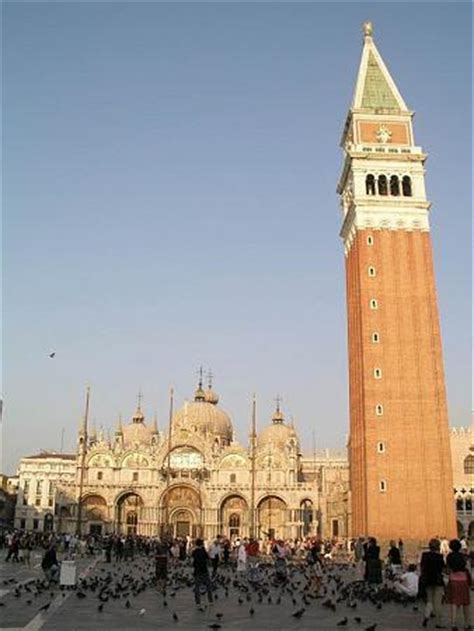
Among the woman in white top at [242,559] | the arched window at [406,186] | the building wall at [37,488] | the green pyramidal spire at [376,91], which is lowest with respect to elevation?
the woman in white top at [242,559]

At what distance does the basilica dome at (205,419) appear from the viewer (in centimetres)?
6938

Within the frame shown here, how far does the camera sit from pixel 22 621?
12.6 meters

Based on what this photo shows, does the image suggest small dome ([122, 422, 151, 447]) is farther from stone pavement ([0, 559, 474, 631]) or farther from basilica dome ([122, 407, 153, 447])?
stone pavement ([0, 559, 474, 631])

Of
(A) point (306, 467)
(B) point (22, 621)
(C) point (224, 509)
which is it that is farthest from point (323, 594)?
(A) point (306, 467)

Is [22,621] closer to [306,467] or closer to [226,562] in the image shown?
[226,562]

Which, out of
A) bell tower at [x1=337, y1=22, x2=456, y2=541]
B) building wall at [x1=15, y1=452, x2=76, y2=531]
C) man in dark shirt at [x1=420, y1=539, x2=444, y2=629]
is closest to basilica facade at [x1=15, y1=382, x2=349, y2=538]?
bell tower at [x1=337, y1=22, x2=456, y2=541]

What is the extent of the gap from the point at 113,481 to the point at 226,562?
33982 millimetres

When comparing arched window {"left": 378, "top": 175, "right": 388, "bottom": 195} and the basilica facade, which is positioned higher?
arched window {"left": 378, "top": 175, "right": 388, "bottom": 195}

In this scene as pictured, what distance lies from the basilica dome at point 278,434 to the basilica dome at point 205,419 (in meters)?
3.47

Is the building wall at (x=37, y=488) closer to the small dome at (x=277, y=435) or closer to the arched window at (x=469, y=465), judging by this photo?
the small dome at (x=277, y=435)

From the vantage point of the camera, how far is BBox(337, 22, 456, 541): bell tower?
4178 cm

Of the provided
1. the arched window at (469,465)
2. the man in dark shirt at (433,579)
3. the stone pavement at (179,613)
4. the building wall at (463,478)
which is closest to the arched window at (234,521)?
the building wall at (463,478)

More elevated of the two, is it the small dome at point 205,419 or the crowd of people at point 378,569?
the small dome at point 205,419

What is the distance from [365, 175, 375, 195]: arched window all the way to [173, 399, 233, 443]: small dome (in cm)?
3030
